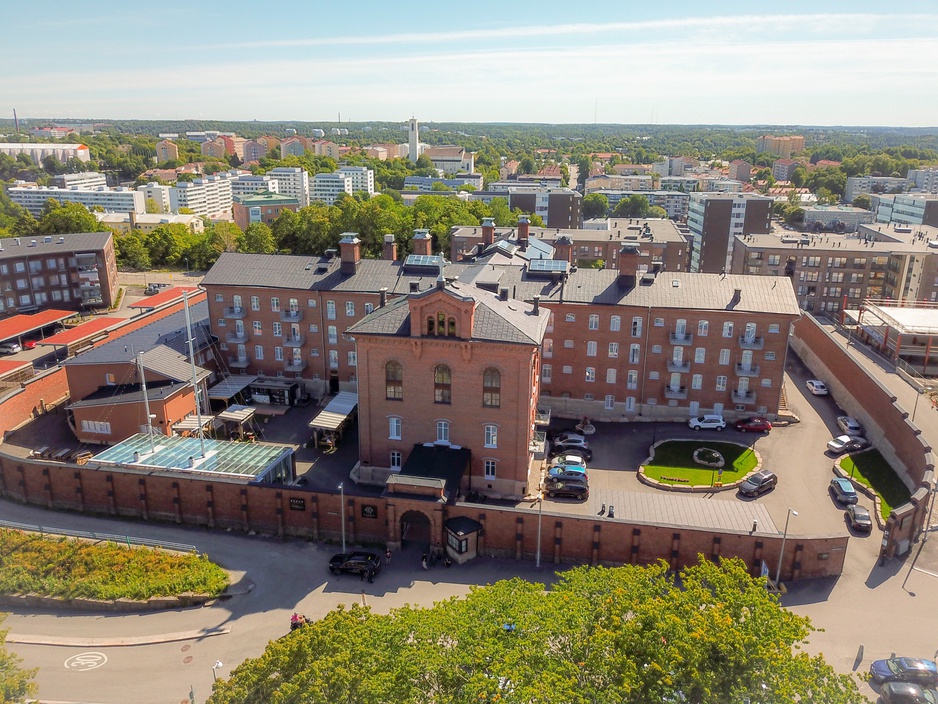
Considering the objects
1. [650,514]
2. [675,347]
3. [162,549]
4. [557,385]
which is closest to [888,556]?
[650,514]

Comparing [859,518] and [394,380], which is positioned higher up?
[394,380]

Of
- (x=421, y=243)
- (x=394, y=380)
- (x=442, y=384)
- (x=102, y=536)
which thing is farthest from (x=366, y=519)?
(x=421, y=243)

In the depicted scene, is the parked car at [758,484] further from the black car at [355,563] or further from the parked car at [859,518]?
the black car at [355,563]

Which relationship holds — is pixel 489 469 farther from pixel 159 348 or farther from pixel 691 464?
pixel 159 348

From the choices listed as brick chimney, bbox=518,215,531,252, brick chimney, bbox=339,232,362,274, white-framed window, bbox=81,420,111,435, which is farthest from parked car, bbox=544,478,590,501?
brick chimney, bbox=518,215,531,252

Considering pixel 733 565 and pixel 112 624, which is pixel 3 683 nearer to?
pixel 112 624

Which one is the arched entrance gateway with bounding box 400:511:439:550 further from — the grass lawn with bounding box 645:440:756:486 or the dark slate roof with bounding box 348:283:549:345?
the grass lawn with bounding box 645:440:756:486

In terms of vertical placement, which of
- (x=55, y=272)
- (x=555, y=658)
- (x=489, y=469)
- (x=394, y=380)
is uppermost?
(x=394, y=380)
